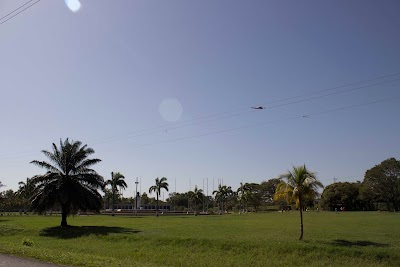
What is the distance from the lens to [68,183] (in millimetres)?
43094

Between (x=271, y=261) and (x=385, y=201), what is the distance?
9878cm

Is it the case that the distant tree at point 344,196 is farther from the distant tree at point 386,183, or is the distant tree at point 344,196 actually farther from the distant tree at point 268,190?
the distant tree at point 268,190

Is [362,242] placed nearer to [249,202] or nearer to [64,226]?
[64,226]

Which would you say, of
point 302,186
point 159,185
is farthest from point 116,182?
point 302,186

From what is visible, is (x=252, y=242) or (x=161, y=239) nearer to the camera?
(x=252, y=242)

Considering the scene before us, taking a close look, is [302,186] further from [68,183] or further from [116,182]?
[116,182]

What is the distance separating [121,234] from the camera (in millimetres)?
32844

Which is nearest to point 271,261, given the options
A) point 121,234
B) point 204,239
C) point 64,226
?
point 204,239

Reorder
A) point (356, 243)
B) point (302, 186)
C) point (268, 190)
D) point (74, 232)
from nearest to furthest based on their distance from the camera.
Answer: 1. point (356, 243)
2. point (302, 186)
3. point (74, 232)
4. point (268, 190)

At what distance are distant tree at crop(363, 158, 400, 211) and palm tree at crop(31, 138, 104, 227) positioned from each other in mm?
87036

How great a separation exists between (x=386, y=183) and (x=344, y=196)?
45.0 ft

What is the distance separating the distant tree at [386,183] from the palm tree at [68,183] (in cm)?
8704

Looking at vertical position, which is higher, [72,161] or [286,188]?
[72,161]

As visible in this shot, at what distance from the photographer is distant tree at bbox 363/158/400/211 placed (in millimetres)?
103750
